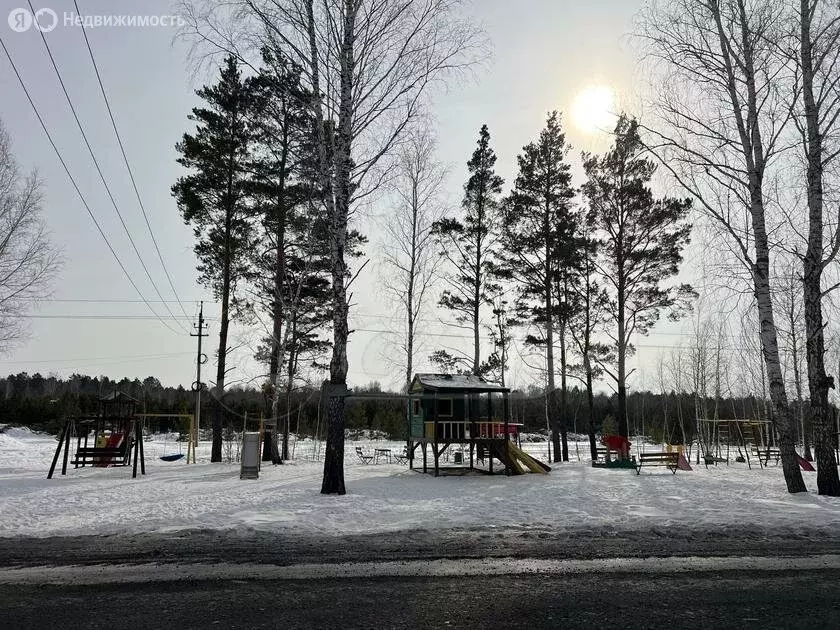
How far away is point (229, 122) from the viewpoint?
20.6 meters

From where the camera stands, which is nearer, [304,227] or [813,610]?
[813,610]

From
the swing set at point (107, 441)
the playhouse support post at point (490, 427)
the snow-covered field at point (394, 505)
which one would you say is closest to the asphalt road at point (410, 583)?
the snow-covered field at point (394, 505)

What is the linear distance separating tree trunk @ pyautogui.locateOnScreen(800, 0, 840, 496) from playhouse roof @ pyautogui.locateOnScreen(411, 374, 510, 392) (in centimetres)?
852

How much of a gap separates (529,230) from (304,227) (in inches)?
380

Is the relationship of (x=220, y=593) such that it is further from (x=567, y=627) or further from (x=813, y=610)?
(x=813, y=610)

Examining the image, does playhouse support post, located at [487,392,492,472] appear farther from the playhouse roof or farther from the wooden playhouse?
the playhouse roof

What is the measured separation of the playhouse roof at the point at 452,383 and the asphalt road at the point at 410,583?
36.4 feet

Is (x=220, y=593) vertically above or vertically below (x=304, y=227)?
below

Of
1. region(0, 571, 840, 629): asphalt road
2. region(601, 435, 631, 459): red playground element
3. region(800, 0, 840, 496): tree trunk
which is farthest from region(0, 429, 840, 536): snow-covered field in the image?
region(601, 435, 631, 459): red playground element

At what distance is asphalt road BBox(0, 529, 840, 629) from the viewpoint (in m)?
3.90

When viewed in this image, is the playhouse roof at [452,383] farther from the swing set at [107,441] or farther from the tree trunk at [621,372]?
the swing set at [107,441]

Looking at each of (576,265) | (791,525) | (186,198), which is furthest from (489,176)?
(791,525)

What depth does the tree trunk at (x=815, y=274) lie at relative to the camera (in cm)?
1083

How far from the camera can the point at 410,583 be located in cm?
480
